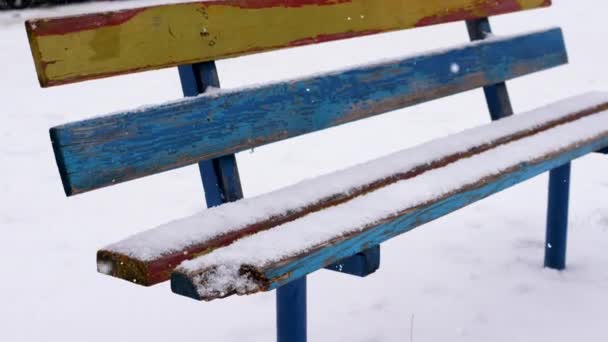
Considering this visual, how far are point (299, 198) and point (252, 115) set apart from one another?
0.31 metres

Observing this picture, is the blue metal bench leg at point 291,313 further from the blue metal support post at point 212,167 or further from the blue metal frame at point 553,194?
the blue metal frame at point 553,194

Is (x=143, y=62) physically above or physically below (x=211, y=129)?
above

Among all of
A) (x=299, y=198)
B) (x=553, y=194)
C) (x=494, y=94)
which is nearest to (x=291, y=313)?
(x=299, y=198)

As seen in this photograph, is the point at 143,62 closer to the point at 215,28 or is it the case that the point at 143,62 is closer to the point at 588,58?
the point at 215,28

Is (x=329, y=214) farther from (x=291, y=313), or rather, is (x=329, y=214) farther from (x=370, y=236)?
(x=291, y=313)

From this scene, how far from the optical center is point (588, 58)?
7.19 metres

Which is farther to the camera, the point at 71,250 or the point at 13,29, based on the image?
the point at 13,29

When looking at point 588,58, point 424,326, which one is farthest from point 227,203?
point 588,58

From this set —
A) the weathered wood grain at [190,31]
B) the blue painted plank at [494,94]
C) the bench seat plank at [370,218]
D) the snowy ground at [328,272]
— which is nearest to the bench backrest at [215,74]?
the weathered wood grain at [190,31]

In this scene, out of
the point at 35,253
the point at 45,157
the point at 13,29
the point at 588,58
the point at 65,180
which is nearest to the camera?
the point at 65,180

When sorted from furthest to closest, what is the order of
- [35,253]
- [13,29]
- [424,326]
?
[13,29], [35,253], [424,326]

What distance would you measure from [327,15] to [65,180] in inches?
40.3

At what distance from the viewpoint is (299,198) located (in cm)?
214

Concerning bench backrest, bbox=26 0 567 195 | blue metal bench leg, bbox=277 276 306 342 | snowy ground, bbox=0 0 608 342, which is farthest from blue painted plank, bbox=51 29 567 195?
snowy ground, bbox=0 0 608 342
